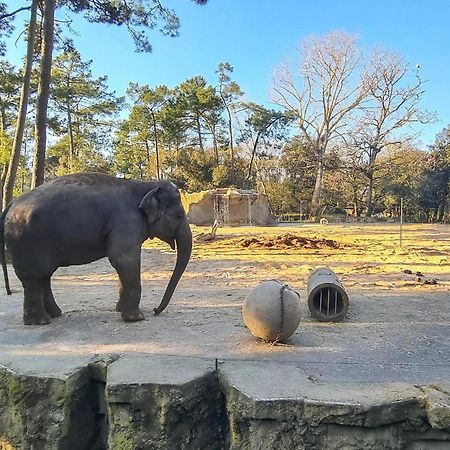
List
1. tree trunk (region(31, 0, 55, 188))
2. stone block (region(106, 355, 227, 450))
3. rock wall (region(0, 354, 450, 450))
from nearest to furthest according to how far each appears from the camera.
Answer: rock wall (region(0, 354, 450, 450))
stone block (region(106, 355, 227, 450))
tree trunk (region(31, 0, 55, 188))

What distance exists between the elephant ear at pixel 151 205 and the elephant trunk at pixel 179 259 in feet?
1.02

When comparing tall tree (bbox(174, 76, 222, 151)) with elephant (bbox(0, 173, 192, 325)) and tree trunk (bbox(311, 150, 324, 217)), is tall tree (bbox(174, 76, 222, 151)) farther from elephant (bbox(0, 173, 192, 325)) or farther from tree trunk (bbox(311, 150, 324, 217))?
elephant (bbox(0, 173, 192, 325))

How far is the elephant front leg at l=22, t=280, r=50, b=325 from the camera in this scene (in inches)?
163

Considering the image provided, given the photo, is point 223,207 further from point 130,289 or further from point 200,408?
point 200,408

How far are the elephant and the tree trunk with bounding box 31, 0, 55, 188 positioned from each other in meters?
5.19

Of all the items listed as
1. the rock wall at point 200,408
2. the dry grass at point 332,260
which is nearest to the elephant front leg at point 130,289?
the rock wall at point 200,408

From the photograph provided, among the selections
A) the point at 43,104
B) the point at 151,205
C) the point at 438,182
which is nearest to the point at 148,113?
the point at 438,182

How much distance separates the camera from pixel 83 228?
4.18 m

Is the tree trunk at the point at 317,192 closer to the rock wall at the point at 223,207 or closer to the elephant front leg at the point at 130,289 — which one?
the rock wall at the point at 223,207

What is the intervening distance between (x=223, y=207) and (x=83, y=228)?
2053 centimetres

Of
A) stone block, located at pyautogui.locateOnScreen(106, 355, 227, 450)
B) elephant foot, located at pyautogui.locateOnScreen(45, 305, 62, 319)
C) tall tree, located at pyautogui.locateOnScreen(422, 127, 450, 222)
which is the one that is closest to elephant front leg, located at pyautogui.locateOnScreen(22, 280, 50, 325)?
elephant foot, located at pyautogui.locateOnScreen(45, 305, 62, 319)

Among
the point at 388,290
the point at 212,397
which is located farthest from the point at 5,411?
the point at 388,290

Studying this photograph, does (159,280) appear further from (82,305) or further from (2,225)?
(2,225)

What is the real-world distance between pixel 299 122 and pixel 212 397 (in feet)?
115
